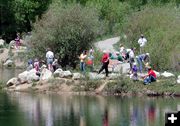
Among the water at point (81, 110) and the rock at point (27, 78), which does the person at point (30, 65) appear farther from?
the water at point (81, 110)

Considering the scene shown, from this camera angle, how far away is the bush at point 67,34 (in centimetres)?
5566

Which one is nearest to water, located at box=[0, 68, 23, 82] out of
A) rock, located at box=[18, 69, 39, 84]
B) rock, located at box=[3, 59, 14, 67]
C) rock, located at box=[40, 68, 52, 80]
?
rock, located at box=[3, 59, 14, 67]

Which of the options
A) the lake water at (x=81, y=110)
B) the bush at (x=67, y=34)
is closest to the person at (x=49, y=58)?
the bush at (x=67, y=34)

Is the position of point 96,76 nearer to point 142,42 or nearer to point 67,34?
point 67,34

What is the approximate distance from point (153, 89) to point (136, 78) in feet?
5.64

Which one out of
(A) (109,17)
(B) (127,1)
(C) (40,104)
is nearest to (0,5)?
(A) (109,17)

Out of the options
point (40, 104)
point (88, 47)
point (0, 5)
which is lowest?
point (40, 104)

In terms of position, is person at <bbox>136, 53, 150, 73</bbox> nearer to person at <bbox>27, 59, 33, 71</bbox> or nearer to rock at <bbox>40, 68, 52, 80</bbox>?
rock at <bbox>40, 68, 52, 80</bbox>

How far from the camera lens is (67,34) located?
55500mm

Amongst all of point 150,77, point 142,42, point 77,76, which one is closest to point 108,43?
point 142,42

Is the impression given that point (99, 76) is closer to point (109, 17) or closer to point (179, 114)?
point (179, 114)

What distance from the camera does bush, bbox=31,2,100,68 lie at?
55.7 meters

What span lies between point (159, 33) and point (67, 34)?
7242 millimetres

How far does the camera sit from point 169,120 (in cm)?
1827
